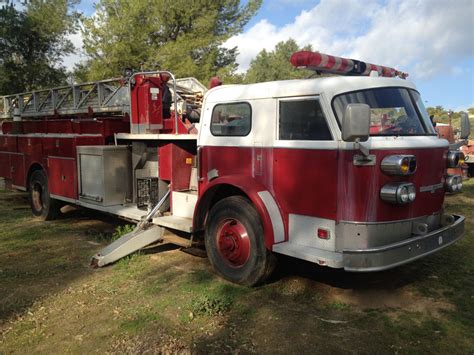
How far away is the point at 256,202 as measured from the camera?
4.35 metres

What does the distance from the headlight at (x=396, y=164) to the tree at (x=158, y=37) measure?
664 inches

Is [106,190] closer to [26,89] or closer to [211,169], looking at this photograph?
[211,169]

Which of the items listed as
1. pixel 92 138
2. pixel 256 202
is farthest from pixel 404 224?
pixel 92 138

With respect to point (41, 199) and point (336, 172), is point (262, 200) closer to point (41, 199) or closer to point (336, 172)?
point (336, 172)

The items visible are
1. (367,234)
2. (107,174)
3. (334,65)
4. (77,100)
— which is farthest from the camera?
(77,100)

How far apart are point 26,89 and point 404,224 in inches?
1011

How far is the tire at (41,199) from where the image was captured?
311 inches

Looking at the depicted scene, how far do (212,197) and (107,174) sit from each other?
2143 millimetres

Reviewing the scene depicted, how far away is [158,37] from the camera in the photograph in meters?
21.8

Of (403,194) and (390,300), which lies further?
(390,300)

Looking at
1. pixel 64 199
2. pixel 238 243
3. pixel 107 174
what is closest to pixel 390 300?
pixel 238 243

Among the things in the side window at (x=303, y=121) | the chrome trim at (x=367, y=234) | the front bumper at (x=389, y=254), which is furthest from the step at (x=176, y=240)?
the front bumper at (x=389, y=254)

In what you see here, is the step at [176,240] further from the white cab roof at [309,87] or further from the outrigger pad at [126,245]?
the white cab roof at [309,87]

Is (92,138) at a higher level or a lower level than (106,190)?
higher
